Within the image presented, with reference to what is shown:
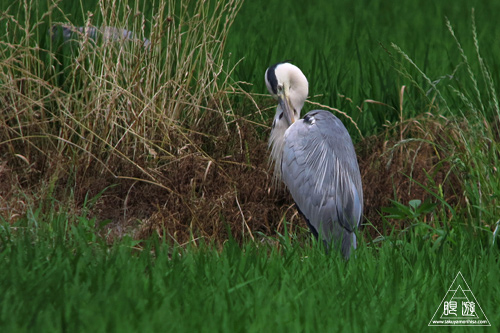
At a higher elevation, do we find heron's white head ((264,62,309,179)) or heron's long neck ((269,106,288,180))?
heron's white head ((264,62,309,179))

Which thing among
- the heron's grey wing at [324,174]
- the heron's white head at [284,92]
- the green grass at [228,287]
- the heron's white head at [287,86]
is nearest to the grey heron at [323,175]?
the heron's grey wing at [324,174]

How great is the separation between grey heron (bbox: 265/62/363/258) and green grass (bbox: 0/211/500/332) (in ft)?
1.70

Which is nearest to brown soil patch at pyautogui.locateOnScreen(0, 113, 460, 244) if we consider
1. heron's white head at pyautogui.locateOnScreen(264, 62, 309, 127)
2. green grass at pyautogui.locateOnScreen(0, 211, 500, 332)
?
heron's white head at pyautogui.locateOnScreen(264, 62, 309, 127)

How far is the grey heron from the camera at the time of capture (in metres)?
4.29

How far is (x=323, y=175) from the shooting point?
14.6ft

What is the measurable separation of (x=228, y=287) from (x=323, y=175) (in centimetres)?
158

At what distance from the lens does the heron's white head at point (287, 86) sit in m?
5.20

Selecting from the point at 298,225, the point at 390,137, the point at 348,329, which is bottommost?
the point at 298,225

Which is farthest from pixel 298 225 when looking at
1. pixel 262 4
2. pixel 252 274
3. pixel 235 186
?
pixel 262 4

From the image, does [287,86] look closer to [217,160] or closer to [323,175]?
[217,160]

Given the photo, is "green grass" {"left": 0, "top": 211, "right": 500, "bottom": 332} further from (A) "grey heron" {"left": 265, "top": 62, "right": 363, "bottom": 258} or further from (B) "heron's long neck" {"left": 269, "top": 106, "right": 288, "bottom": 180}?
(B) "heron's long neck" {"left": 269, "top": 106, "right": 288, "bottom": 180}

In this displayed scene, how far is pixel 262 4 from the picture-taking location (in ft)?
30.6

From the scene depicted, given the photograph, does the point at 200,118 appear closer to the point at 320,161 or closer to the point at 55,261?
the point at 320,161

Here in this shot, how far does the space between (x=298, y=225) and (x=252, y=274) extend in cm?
166
